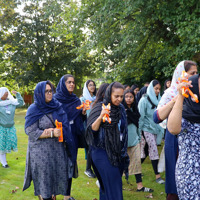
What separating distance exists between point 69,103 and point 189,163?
3476 mm

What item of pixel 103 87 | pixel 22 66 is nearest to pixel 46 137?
pixel 103 87

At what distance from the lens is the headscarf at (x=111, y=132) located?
149 inches

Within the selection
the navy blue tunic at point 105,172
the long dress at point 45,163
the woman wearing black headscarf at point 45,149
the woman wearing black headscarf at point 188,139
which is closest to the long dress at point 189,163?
the woman wearing black headscarf at point 188,139

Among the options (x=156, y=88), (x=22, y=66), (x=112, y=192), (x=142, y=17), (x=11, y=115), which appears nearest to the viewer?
(x=112, y=192)

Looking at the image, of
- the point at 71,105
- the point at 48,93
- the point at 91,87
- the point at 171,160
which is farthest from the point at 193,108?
the point at 91,87

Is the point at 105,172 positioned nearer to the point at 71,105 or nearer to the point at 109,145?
the point at 109,145

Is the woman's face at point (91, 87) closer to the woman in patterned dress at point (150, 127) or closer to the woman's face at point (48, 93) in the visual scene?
the woman in patterned dress at point (150, 127)

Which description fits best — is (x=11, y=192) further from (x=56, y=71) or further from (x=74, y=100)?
(x=56, y=71)

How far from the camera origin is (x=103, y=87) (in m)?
4.32

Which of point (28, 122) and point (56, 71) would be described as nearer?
point (28, 122)

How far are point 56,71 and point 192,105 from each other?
3067 cm

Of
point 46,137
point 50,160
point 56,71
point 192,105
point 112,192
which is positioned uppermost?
point 56,71

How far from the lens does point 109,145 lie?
12.5 feet

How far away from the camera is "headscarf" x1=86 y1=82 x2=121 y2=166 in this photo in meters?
3.79
